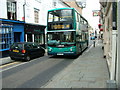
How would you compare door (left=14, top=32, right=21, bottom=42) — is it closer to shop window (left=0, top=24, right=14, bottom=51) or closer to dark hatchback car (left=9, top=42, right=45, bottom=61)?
shop window (left=0, top=24, right=14, bottom=51)

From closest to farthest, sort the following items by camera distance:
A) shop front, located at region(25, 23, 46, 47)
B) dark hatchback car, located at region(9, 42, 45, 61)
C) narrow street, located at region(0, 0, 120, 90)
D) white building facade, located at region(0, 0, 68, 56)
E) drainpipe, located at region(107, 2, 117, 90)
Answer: drainpipe, located at region(107, 2, 117, 90)
narrow street, located at region(0, 0, 120, 90)
dark hatchback car, located at region(9, 42, 45, 61)
white building facade, located at region(0, 0, 68, 56)
shop front, located at region(25, 23, 46, 47)

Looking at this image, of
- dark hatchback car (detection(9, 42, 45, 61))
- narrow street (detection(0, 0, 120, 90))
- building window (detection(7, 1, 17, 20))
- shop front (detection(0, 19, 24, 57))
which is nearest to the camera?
narrow street (detection(0, 0, 120, 90))

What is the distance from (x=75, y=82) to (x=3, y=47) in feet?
32.0

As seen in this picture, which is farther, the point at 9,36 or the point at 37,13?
the point at 37,13

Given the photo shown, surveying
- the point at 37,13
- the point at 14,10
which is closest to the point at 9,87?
the point at 14,10

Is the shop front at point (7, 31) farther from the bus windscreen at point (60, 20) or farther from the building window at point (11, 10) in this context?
the bus windscreen at point (60, 20)

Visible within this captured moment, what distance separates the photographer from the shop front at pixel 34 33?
17484 millimetres

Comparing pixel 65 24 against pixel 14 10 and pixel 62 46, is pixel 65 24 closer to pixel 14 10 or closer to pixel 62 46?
pixel 62 46

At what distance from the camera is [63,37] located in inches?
492

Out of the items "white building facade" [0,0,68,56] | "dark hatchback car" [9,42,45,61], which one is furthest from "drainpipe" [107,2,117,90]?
"white building facade" [0,0,68,56]

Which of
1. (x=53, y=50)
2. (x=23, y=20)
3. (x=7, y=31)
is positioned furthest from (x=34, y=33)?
(x=53, y=50)

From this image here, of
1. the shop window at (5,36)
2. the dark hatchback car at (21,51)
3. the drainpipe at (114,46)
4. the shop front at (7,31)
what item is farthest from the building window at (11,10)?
the drainpipe at (114,46)

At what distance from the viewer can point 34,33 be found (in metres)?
18.9

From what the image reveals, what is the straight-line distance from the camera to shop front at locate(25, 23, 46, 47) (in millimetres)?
17484
